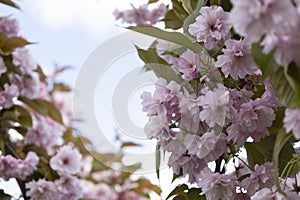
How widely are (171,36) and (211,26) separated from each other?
4 centimetres

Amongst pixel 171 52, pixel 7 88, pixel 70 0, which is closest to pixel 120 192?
pixel 70 0

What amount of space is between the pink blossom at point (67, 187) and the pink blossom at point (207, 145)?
0.69m

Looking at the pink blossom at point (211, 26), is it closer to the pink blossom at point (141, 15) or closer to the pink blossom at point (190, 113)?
the pink blossom at point (190, 113)

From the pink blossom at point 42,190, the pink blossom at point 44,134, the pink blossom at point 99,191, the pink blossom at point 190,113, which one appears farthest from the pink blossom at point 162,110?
the pink blossom at point 99,191

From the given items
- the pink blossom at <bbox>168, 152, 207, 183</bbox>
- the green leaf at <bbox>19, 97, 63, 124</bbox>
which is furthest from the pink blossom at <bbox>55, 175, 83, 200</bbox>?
the pink blossom at <bbox>168, 152, 207, 183</bbox>

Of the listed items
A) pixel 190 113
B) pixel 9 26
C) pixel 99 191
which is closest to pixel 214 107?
pixel 190 113

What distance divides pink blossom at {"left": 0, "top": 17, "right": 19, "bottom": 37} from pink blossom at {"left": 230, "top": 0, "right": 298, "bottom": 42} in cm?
107

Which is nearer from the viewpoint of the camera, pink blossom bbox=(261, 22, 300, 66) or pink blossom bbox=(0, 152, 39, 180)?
pink blossom bbox=(261, 22, 300, 66)

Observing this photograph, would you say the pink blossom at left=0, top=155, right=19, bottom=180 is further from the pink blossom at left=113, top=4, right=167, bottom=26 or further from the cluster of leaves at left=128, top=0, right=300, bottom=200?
the cluster of leaves at left=128, top=0, right=300, bottom=200

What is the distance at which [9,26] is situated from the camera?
130 cm

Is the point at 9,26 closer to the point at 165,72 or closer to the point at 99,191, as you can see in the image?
the point at 165,72

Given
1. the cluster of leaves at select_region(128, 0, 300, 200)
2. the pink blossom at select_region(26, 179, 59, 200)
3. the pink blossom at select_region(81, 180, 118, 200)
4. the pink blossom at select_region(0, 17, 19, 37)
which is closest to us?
the cluster of leaves at select_region(128, 0, 300, 200)

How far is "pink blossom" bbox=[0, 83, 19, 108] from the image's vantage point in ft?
3.76

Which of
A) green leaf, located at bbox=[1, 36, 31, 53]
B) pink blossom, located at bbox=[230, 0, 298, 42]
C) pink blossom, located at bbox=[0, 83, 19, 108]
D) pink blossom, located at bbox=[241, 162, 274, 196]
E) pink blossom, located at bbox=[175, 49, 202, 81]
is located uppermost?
green leaf, located at bbox=[1, 36, 31, 53]
